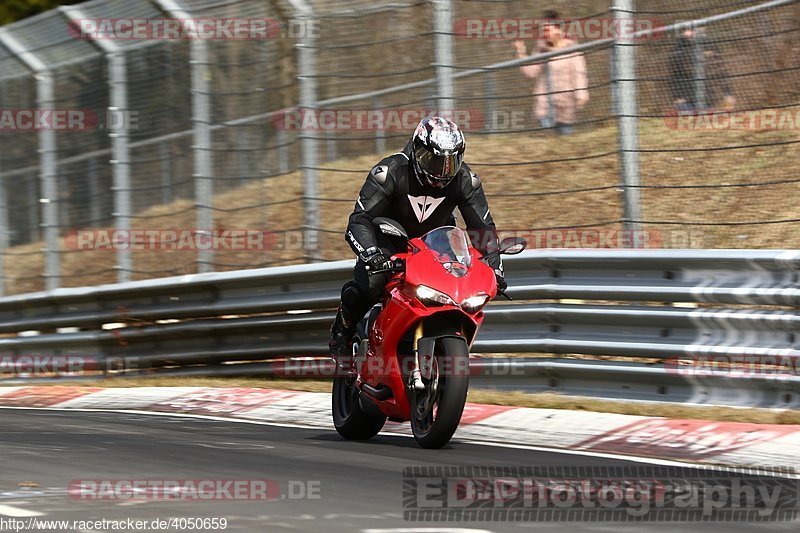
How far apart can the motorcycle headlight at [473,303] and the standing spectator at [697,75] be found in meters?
2.95

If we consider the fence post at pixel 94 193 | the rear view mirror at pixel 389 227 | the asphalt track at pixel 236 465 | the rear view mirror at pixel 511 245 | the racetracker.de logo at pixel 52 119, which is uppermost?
the racetracker.de logo at pixel 52 119

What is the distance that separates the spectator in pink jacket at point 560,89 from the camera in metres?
10.0

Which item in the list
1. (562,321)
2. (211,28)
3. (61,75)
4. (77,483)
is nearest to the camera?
(77,483)

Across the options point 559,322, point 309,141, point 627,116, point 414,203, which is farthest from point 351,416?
point 309,141

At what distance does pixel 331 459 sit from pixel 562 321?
9.70 ft

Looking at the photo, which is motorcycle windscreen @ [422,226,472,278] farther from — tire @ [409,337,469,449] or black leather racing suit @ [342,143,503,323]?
tire @ [409,337,469,449]

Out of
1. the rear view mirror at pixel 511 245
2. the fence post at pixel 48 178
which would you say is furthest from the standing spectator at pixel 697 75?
the fence post at pixel 48 178

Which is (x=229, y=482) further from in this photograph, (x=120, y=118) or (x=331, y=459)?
(x=120, y=118)

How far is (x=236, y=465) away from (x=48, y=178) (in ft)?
25.6

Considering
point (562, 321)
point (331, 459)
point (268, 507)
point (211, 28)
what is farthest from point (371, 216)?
point (211, 28)

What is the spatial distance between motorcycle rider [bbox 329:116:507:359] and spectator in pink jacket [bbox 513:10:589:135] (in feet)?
6.23

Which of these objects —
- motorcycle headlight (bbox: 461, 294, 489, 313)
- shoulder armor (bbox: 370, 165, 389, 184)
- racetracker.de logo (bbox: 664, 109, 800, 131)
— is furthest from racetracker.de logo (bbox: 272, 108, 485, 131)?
motorcycle headlight (bbox: 461, 294, 489, 313)

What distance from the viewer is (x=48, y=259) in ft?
45.8

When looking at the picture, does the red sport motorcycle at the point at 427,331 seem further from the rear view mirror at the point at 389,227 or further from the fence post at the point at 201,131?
the fence post at the point at 201,131
